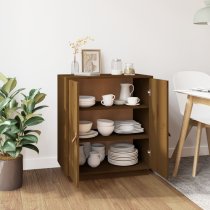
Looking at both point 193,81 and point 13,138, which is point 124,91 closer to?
point 193,81

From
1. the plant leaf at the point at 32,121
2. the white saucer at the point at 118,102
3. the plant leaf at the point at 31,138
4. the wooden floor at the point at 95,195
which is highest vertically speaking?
the white saucer at the point at 118,102

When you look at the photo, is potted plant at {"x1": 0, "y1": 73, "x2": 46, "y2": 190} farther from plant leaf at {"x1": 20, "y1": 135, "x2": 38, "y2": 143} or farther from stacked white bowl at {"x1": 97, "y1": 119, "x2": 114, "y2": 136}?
stacked white bowl at {"x1": 97, "y1": 119, "x2": 114, "y2": 136}

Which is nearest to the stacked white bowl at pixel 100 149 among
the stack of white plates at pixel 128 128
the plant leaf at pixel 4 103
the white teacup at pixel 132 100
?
the stack of white plates at pixel 128 128

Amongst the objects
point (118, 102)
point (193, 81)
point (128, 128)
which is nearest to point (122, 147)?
point (128, 128)

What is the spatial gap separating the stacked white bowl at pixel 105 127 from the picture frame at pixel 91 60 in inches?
20.3

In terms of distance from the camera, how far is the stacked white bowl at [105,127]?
3098 millimetres

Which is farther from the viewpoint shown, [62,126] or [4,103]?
[62,126]

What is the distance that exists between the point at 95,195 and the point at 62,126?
702mm

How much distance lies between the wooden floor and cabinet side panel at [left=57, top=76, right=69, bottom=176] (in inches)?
6.1

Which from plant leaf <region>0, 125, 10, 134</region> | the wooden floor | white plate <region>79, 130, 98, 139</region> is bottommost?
the wooden floor

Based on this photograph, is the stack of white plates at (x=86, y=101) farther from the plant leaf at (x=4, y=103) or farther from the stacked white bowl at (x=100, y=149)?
the plant leaf at (x=4, y=103)

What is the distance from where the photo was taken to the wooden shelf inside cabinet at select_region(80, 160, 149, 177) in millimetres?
3062

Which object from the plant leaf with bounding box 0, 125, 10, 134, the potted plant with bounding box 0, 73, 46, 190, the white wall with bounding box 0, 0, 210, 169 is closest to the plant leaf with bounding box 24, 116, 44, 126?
the potted plant with bounding box 0, 73, 46, 190

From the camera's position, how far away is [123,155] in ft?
10.5
